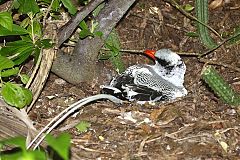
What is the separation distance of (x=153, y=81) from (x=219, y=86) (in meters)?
0.65

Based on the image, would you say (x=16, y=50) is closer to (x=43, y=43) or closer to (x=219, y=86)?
(x=43, y=43)

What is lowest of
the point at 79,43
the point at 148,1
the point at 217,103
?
the point at 217,103

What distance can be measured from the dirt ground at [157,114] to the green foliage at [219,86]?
0.36 feet

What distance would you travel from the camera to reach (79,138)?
11.9 ft

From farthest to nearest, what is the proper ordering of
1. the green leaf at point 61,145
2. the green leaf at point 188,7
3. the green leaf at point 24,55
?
the green leaf at point 188,7, the green leaf at point 24,55, the green leaf at point 61,145

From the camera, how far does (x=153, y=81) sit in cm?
438

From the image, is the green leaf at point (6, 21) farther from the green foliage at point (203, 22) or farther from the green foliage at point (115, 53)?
the green foliage at point (203, 22)

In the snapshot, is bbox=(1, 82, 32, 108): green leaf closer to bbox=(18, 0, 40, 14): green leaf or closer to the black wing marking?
bbox=(18, 0, 40, 14): green leaf

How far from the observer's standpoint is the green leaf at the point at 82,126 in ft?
12.2

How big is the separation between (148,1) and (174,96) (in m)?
1.50

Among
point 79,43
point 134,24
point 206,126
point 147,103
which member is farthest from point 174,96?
point 134,24

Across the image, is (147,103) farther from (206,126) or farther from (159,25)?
(159,25)

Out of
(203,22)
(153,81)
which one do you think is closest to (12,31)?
(153,81)

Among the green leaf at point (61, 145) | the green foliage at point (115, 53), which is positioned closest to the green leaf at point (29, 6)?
the green foliage at point (115, 53)
